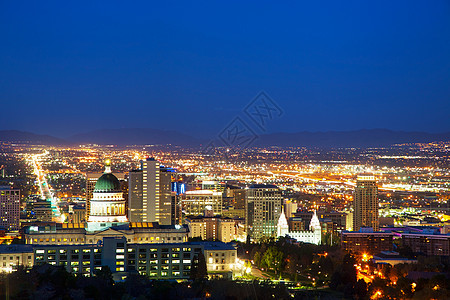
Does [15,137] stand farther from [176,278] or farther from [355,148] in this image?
[176,278]

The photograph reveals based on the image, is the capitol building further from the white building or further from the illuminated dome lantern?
the white building

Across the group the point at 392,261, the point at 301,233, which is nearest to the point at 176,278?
the point at 392,261

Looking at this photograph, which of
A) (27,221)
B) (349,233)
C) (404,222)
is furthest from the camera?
(404,222)

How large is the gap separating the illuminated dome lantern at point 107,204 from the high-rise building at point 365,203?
1260 inches

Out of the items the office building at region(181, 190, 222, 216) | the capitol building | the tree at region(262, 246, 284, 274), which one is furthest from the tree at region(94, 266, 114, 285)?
the office building at region(181, 190, 222, 216)

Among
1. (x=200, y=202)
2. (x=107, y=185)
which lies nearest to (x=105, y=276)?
(x=107, y=185)

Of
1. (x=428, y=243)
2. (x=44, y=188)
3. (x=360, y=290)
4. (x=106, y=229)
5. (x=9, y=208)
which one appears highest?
(x=44, y=188)

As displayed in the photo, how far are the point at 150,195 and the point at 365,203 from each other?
23.8 meters

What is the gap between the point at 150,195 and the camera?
66.6 m

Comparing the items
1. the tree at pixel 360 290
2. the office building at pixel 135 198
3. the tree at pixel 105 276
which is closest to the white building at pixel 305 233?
the office building at pixel 135 198

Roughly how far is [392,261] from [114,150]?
86593 millimetres

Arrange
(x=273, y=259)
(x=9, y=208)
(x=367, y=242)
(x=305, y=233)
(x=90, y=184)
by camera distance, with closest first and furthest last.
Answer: (x=273, y=259) < (x=367, y=242) < (x=305, y=233) < (x=90, y=184) < (x=9, y=208)

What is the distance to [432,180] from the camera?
119 meters

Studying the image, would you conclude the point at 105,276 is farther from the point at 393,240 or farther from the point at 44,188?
the point at 44,188
